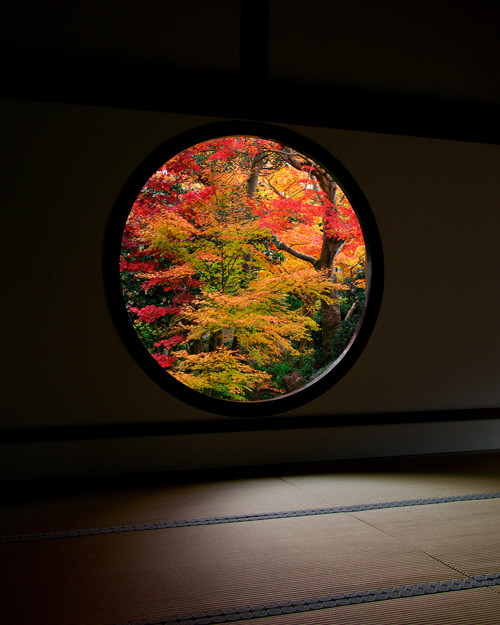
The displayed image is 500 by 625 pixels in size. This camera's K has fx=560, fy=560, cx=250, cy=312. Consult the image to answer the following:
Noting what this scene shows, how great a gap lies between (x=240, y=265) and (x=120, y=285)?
389cm

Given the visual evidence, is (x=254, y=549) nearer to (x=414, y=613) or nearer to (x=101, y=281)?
(x=414, y=613)

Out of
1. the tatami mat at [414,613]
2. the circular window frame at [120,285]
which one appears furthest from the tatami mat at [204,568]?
the circular window frame at [120,285]

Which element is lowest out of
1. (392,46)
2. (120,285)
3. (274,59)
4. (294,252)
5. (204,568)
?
(204,568)

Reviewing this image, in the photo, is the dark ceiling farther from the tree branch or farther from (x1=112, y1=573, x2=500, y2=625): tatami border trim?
the tree branch

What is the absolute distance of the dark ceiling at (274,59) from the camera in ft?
10.7

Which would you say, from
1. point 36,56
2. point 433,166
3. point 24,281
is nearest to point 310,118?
point 433,166

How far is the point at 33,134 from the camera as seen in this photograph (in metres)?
3.23

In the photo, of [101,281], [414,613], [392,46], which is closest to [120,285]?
[101,281]

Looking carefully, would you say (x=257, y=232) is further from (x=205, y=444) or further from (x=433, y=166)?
(x=205, y=444)

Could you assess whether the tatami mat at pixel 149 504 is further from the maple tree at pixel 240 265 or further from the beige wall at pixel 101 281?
the maple tree at pixel 240 265

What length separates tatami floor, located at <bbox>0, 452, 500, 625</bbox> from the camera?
5.55ft

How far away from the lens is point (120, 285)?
335cm

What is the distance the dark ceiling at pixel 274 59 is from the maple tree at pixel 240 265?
9.17 feet

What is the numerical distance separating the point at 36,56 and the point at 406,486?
3223mm
